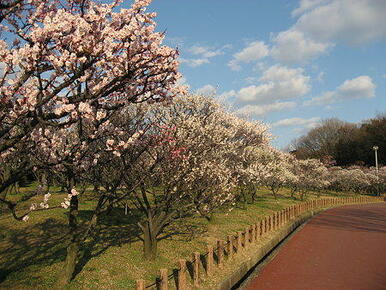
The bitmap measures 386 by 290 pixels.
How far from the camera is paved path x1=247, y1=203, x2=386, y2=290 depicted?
10.5 meters

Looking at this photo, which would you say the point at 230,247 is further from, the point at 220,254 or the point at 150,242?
the point at 150,242

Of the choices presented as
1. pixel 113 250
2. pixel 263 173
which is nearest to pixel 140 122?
pixel 113 250

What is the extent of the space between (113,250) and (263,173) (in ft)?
53.4

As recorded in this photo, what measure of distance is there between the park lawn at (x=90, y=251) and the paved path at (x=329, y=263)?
11.0 ft

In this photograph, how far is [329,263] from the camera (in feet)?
42.5

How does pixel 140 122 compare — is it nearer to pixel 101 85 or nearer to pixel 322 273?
pixel 101 85

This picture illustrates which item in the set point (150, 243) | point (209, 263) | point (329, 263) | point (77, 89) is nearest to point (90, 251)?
point (150, 243)

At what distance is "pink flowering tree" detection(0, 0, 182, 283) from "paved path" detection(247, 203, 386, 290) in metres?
7.44

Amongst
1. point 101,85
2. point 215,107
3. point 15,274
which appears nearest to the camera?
point 101,85

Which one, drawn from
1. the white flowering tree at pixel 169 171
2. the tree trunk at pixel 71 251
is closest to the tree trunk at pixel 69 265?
the tree trunk at pixel 71 251

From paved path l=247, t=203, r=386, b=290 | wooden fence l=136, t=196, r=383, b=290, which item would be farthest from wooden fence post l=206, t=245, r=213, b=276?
paved path l=247, t=203, r=386, b=290

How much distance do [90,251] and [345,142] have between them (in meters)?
84.7

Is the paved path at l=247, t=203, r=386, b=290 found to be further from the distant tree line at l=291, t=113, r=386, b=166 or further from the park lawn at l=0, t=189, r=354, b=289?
the distant tree line at l=291, t=113, r=386, b=166

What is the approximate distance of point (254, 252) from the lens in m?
13.5
